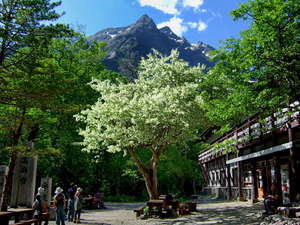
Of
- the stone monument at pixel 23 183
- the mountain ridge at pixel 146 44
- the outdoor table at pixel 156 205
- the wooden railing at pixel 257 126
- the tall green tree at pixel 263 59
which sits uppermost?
the mountain ridge at pixel 146 44

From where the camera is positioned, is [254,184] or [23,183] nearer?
[23,183]

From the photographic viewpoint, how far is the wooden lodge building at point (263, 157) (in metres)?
13.9

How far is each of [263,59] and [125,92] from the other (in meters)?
10.1

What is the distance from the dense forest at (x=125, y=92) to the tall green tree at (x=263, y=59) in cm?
4

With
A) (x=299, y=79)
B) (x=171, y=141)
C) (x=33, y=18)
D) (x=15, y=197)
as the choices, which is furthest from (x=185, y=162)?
(x=33, y=18)

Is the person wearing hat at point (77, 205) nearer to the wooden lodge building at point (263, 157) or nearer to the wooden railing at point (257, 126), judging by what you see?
the wooden lodge building at point (263, 157)

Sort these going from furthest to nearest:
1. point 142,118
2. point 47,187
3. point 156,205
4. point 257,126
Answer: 1. point 257,126
2. point 47,187
3. point 142,118
4. point 156,205

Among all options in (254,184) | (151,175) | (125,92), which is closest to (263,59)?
(125,92)

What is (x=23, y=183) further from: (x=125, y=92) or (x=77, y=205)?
(x=125, y=92)

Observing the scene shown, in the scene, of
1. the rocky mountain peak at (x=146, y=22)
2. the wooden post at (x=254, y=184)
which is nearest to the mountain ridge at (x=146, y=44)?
the rocky mountain peak at (x=146, y=22)

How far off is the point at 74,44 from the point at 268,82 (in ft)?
77.7

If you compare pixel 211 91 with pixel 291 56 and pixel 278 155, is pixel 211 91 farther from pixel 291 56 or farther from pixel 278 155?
pixel 291 56

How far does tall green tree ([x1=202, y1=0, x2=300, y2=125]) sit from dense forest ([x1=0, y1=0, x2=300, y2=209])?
4cm

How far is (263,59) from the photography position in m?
10.7
